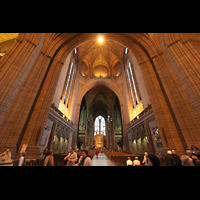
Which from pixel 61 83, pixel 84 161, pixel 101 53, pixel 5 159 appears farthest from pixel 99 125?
pixel 84 161

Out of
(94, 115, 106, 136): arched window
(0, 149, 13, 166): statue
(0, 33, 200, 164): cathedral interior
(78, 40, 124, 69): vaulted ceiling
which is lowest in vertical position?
(0, 149, 13, 166): statue

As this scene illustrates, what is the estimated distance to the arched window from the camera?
35.9 metres

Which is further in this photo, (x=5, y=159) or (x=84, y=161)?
(x=5, y=159)

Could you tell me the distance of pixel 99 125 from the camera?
37.7 m

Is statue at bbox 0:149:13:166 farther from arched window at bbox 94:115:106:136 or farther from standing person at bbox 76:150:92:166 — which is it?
arched window at bbox 94:115:106:136

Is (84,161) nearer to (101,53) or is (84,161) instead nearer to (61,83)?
(61,83)

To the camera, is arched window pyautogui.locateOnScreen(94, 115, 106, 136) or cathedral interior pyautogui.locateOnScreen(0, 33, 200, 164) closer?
cathedral interior pyautogui.locateOnScreen(0, 33, 200, 164)

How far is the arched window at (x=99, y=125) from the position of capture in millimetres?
35916

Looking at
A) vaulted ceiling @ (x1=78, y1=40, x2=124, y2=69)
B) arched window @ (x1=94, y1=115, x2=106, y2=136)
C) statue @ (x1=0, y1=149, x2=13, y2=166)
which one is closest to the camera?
statue @ (x1=0, y1=149, x2=13, y2=166)

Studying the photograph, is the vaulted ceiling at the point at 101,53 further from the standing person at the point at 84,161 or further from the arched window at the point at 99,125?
the arched window at the point at 99,125

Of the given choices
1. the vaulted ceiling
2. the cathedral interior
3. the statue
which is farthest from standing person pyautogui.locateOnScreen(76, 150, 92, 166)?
the vaulted ceiling

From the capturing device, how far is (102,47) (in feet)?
68.7

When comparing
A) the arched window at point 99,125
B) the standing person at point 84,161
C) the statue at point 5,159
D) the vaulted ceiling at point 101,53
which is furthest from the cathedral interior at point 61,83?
the arched window at point 99,125

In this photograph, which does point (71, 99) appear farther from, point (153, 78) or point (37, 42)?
point (153, 78)
